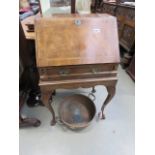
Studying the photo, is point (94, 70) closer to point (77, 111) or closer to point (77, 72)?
point (77, 72)

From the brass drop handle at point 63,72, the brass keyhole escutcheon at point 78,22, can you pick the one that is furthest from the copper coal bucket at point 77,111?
the brass keyhole escutcheon at point 78,22

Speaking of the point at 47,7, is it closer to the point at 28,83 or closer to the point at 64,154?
the point at 28,83

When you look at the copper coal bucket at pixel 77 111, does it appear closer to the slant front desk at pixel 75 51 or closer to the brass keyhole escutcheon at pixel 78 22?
the slant front desk at pixel 75 51

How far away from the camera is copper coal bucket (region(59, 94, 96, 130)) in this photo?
166 cm

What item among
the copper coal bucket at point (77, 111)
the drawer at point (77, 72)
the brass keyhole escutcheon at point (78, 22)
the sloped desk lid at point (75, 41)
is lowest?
the copper coal bucket at point (77, 111)

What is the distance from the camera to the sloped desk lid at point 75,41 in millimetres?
1255

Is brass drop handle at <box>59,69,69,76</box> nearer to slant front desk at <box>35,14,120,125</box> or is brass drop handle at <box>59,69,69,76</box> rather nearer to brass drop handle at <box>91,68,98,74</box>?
slant front desk at <box>35,14,120,125</box>

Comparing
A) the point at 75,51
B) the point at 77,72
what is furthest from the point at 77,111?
the point at 75,51

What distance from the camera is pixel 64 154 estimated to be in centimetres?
145

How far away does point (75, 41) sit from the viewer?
1.29m

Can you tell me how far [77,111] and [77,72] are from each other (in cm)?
59

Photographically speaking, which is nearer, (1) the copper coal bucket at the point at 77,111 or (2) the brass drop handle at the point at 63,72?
(2) the brass drop handle at the point at 63,72
